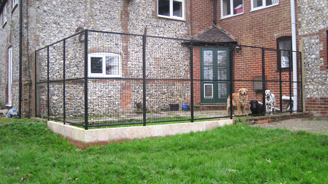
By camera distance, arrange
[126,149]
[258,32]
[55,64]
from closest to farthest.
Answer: [126,149]
[55,64]
[258,32]

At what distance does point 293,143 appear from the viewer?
17.5 ft

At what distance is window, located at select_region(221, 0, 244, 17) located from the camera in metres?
12.5

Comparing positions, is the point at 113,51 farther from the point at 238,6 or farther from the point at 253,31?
the point at 238,6

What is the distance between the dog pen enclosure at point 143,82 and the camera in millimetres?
6332

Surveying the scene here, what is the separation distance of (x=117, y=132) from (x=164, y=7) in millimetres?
8249

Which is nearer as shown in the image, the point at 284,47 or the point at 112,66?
the point at 112,66

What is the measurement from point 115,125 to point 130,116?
705mm

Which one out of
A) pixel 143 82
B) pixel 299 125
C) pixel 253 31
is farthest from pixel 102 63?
pixel 253 31

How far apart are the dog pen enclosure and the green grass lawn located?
2.71ft

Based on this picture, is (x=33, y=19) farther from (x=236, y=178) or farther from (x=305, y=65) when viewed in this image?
(x=305, y=65)

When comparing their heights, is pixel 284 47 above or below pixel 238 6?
below

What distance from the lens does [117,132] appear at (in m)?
5.64

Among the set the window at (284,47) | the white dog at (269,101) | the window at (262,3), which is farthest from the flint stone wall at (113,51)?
the window at (284,47)

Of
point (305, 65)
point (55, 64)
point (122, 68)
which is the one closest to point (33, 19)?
point (55, 64)
